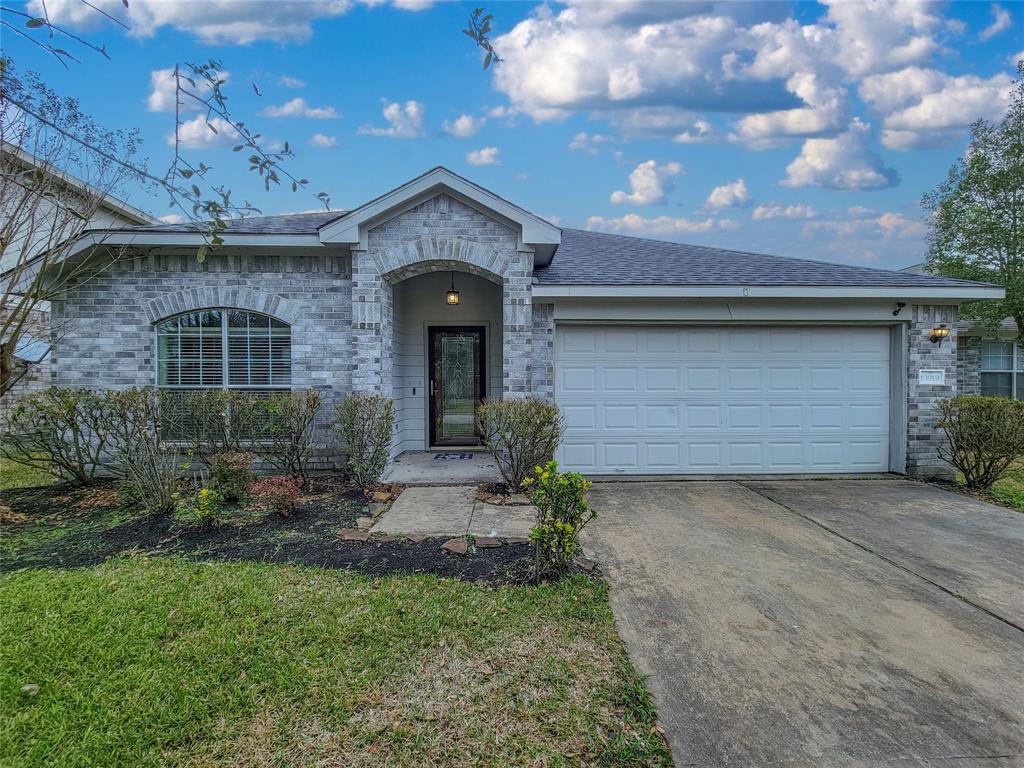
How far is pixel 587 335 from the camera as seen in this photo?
7.77m

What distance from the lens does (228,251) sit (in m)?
7.48

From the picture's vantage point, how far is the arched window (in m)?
7.71

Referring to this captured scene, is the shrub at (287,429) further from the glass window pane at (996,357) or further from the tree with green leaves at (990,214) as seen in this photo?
the glass window pane at (996,357)

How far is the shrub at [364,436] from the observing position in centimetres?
682

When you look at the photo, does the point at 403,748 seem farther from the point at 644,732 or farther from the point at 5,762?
the point at 5,762

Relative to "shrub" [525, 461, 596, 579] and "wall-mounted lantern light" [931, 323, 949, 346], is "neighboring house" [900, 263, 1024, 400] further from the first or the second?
"shrub" [525, 461, 596, 579]

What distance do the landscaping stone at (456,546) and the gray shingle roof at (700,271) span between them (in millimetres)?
3981

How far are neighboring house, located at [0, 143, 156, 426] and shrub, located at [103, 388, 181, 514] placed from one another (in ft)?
3.89

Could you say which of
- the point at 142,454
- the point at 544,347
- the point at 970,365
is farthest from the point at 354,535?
the point at 970,365

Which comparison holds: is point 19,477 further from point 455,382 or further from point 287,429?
point 455,382

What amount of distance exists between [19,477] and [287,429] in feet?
15.3

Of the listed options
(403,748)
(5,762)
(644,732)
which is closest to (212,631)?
(5,762)

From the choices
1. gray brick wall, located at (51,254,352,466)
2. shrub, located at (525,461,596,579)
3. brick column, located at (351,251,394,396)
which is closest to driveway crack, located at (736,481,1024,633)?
shrub, located at (525,461,596,579)

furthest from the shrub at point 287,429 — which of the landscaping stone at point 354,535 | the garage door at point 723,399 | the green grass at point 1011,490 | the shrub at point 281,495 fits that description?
the green grass at point 1011,490
